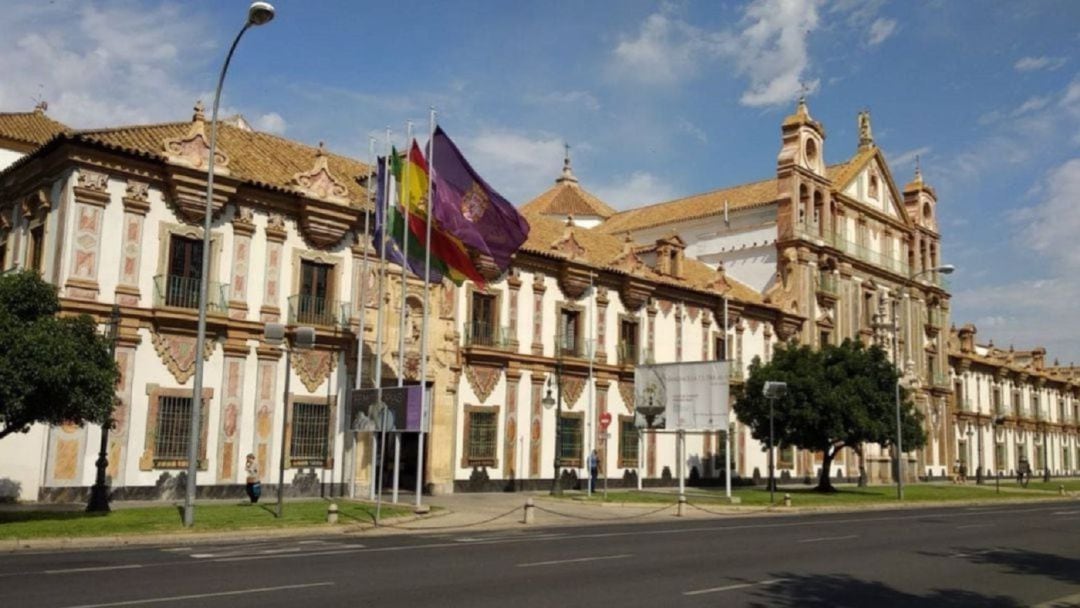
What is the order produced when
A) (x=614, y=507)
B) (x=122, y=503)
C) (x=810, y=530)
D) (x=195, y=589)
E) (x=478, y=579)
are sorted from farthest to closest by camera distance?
1. (x=614, y=507)
2. (x=122, y=503)
3. (x=810, y=530)
4. (x=478, y=579)
5. (x=195, y=589)

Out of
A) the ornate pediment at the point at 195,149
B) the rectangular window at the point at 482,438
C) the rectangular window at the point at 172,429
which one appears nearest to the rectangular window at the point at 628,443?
the rectangular window at the point at 482,438

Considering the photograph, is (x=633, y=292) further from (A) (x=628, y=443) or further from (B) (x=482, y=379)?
(B) (x=482, y=379)

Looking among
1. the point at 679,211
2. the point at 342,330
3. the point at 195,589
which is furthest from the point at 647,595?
the point at 679,211

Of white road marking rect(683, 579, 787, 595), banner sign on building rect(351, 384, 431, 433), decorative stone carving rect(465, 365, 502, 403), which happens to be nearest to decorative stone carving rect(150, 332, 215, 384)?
banner sign on building rect(351, 384, 431, 433)

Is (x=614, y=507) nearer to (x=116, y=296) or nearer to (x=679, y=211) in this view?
(x=116, y=296)

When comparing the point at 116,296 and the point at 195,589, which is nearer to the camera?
the point at 195,589

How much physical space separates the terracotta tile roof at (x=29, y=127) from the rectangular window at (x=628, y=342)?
76.8 feet

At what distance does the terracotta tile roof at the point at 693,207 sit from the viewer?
53.3 m

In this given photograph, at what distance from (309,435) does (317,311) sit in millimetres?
3816

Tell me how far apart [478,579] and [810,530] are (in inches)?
481

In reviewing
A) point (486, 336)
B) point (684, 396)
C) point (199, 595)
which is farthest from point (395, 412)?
point (684, 396)

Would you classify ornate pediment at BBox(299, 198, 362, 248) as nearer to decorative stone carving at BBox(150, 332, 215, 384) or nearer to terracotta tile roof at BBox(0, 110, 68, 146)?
decorative stone carving at BBox(150, 332, 215, 384)

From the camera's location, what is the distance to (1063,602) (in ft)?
36.4

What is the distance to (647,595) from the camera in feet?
36.8
